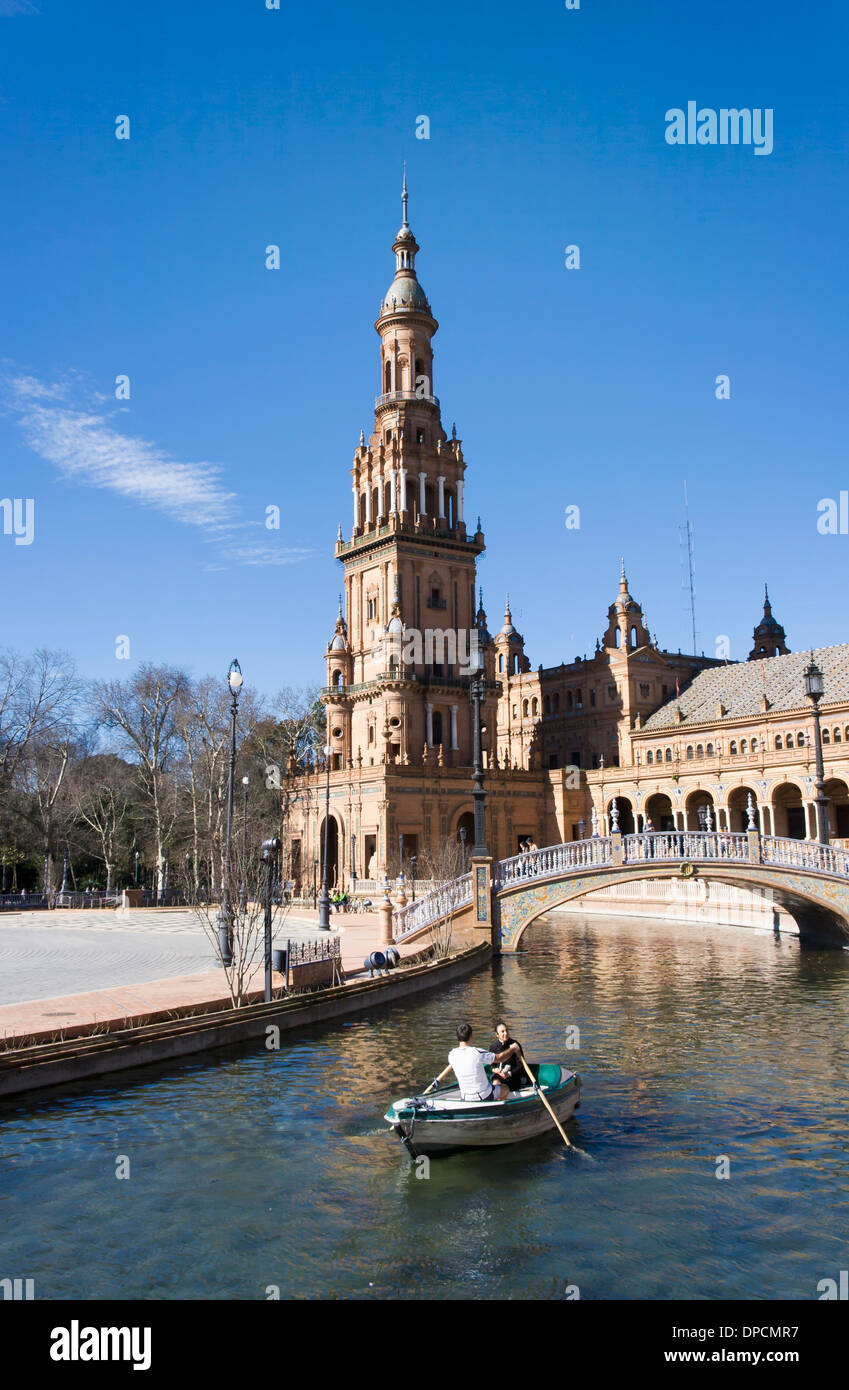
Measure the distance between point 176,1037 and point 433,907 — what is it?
15.9 meters

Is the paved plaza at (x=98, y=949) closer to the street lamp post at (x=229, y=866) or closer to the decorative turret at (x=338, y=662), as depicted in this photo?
the street lamp post at (x=229, y=866)

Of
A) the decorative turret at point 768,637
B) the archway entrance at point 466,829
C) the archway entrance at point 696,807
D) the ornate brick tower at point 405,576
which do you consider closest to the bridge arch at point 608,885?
the archway entrance at point 696,807

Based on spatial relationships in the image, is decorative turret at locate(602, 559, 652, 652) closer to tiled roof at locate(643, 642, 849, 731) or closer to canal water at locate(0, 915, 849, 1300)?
tiled roof at locate(643, 642, 849, 731)

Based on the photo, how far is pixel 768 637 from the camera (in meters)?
79.9

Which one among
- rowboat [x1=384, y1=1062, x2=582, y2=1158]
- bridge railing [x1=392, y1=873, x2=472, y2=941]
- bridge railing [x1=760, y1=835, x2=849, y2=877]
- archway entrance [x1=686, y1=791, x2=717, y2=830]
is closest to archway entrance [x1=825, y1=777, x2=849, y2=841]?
archway entrance [x1=686, y1=791, x2=717, y2=830]

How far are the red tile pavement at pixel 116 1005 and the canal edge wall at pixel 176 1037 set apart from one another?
279 mm

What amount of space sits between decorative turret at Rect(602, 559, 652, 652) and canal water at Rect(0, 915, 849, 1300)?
54.4 m

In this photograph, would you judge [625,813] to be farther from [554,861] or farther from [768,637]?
[554,861]

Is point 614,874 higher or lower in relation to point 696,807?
lower

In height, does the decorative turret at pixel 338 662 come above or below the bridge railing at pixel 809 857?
above

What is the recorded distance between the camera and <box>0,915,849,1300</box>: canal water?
9.88 metres

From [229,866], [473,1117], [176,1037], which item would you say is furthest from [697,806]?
[473,1117]

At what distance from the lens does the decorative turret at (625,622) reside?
241ft
